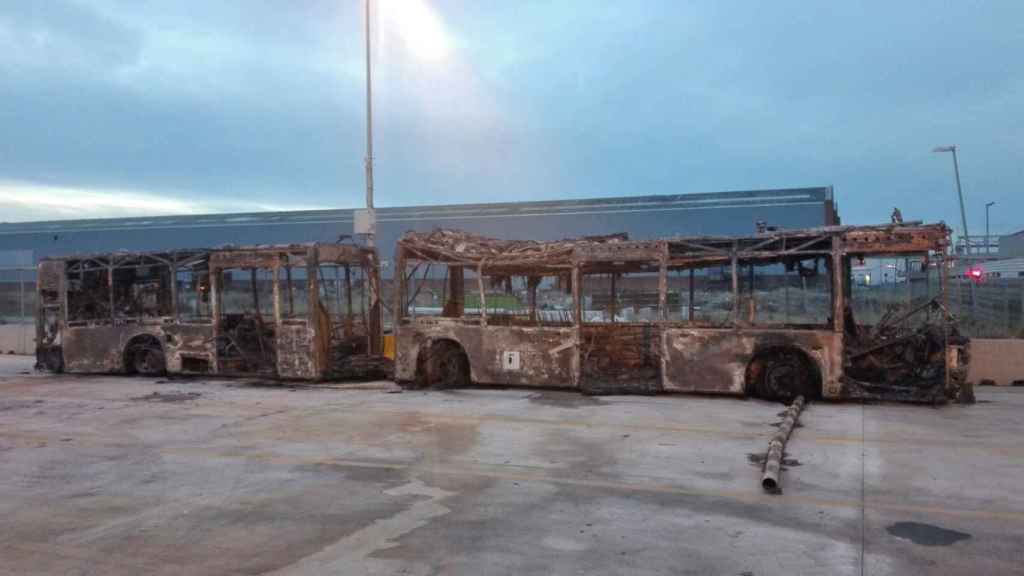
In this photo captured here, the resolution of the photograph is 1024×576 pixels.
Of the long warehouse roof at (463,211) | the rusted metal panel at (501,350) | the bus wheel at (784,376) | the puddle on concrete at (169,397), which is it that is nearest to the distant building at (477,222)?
the long warehouse roof at (463,211)

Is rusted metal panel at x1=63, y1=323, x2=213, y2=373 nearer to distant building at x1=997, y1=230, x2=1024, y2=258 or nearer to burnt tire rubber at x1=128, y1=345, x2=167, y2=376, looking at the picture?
burnt tire rubber at x1=128, y1=345, x2=167, y2=376

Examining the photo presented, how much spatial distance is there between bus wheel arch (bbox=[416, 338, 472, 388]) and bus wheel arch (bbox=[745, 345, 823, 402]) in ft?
17.1

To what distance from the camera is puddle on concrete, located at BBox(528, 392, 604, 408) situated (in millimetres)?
13117

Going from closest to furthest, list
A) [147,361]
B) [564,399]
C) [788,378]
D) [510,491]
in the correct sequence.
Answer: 1. [510,491]
2. [788,378]
3. [564,399]
4. [147,361]

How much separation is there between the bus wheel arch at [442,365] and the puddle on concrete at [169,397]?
3988mm

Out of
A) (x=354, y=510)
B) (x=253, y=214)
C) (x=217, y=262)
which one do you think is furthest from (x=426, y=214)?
(x=354, y=510)

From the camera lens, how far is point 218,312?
17.3m

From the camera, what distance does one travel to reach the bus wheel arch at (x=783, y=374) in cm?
1303

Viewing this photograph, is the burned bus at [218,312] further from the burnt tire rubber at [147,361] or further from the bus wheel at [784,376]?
the bus wheel at [784,376]

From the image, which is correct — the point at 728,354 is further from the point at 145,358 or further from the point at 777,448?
the point at 145,358

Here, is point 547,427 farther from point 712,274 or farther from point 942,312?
point 942,312

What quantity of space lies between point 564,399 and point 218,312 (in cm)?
793

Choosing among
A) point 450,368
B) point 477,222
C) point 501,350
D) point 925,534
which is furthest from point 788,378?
point 477,222

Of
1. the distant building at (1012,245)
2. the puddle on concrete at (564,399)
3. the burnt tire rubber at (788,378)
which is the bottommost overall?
the puddle on concrete at (564,399)
